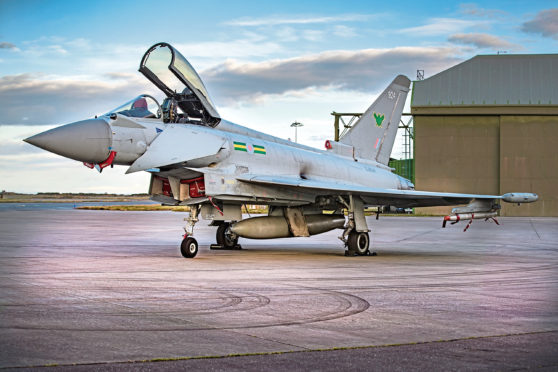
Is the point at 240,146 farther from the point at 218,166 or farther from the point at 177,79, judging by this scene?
the point at 177,79

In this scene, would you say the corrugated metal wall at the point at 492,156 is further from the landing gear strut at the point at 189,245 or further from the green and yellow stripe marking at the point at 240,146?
the landing gear strut at the point at 189,245

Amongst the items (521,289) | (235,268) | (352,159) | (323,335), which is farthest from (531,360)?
(352,159)

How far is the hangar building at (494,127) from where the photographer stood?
49.2m

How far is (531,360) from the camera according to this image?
181 inches

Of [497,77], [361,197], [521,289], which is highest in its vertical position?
[497,77]

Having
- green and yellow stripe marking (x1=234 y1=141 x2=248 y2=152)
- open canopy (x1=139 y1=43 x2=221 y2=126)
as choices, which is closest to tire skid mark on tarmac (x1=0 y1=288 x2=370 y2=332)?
green and yellow stripe marking (x1=234 y1=141 x2=248 y2=152)

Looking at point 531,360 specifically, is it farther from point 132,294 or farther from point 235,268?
point 235,268

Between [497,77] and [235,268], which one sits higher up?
[497,77]

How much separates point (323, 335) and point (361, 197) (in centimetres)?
1008

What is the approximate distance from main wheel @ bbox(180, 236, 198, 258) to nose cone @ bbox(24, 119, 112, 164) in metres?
2.28

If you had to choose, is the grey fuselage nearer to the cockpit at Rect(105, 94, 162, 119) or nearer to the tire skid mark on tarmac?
the cockpit at Rect(105, 94, 162, 119)

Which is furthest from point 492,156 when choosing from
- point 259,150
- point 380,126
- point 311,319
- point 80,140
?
point 311,319

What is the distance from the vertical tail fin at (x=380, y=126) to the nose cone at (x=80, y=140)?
814cm

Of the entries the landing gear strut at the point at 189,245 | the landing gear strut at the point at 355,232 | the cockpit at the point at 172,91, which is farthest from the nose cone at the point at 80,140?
the landing gear strut at the point at 355,232
